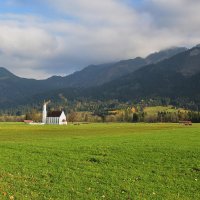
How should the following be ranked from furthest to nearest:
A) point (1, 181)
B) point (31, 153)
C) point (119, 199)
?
point (31, 153) → point (1, 181) → point (119, 199)

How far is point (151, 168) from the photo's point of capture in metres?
A: 31.9

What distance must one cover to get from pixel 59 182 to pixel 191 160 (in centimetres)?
1360

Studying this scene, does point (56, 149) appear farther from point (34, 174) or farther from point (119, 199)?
point (119, 199)

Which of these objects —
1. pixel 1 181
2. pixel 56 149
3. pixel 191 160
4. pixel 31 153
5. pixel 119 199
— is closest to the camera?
pixel 119 199

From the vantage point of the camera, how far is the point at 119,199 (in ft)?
76.3

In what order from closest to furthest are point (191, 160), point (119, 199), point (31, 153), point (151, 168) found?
point (119, 199) → point (151, 168) → point (191, 160) → point (31, 153)

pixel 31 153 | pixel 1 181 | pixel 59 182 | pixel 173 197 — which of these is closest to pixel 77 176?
pixel 59 182

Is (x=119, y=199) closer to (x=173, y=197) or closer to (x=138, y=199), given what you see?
(x=138, y=199)

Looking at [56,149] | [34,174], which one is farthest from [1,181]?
[56,149]

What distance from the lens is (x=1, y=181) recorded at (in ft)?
85.7

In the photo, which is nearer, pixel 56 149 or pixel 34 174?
pixel 34 174

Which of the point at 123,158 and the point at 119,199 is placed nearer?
the point at 119,199

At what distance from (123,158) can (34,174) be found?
9939mm

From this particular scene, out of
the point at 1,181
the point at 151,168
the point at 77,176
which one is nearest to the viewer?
the point at 1,181
